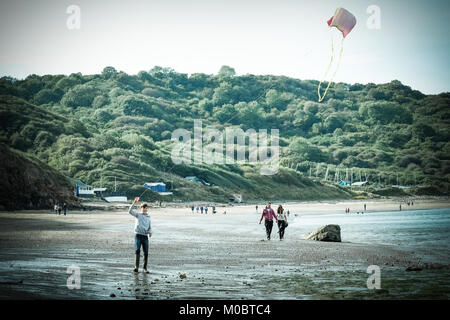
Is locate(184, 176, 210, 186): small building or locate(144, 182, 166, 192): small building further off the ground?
locate(184, 176, 210, 186): small building

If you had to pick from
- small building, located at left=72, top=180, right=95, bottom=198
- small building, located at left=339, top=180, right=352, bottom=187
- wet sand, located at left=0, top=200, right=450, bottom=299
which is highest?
small building, located at left=339, top=180, right=352, bottom=187

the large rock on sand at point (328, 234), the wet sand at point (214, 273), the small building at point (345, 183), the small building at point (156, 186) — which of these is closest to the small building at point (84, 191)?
the small building at point (156, 186)

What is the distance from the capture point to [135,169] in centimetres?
10475

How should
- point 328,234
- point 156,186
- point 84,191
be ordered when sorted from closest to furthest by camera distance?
point 328,234, point 84,191, point 156,186

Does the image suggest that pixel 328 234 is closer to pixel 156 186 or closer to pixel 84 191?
pixel 84 191

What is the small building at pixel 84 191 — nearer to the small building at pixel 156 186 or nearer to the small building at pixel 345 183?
the small building at pixel 156 186

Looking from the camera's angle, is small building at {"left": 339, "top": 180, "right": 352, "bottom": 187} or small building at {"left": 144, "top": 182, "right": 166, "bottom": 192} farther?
small building at {"left": 339, "top": 180, "right": 352, "bottom": 187}

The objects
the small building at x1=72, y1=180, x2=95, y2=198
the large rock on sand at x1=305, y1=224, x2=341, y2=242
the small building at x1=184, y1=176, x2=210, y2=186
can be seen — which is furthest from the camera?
the small building at x1=184, y1=176, x2=210, y2=186

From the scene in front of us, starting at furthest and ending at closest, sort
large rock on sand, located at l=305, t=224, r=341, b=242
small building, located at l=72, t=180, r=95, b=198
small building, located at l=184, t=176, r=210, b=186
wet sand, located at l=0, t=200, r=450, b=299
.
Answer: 1. small building, located at l=184, t=176, r=210, b=186
2. small building, located at l=72, t=180, r=95, b=198
3. large rock on sand, located at l=305, t=224, r=341, b=242
4. wet sand, located at l=0, t=200, r=450, b=299

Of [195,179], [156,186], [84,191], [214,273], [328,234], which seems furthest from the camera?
[195,179]

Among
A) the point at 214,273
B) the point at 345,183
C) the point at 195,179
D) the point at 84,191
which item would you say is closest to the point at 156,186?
the point at 84,191

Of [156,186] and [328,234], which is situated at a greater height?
[156,186]

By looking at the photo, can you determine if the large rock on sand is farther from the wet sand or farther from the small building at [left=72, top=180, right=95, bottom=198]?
the small building at [left=72, top=180, right=95, bottom=198]

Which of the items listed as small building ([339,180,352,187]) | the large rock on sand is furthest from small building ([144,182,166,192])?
small building ([339,180,352,187])
